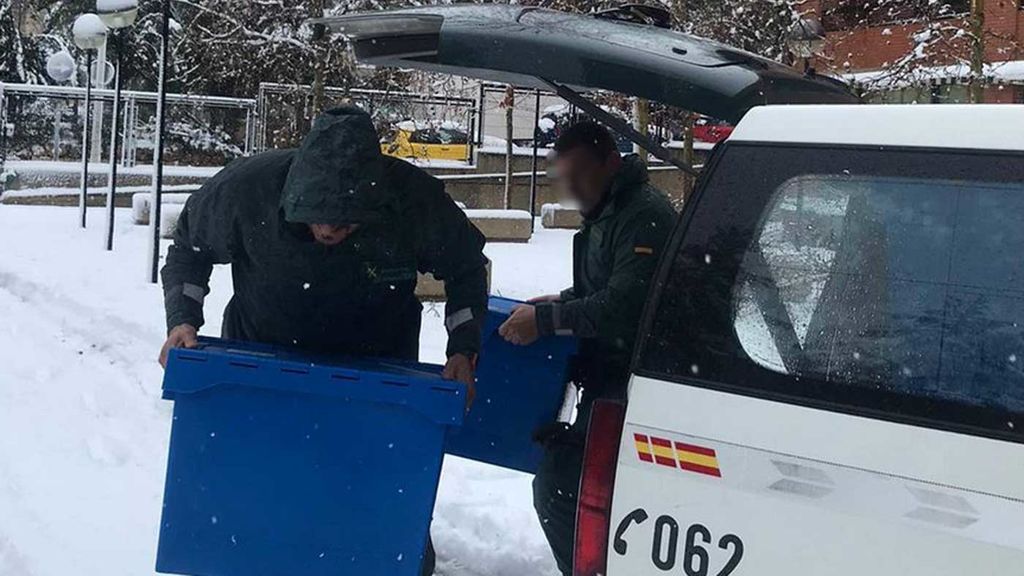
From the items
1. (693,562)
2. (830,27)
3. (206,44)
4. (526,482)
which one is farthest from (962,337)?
(830,27)

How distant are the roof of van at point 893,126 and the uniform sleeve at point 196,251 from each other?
1.87 m

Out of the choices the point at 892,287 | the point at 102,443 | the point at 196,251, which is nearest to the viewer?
the point at 892,287

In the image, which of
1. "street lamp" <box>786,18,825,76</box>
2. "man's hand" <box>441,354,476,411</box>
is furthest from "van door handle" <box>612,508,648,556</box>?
"street lamp" <box>786,18,825,76</box>

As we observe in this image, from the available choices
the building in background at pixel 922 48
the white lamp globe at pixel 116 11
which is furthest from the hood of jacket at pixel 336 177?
the white lamp globe at pixel 116 11

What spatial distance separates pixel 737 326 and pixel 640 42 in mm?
1038

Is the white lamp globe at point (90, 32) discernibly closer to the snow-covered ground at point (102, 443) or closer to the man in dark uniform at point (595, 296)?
the snow-covered ground at point (102, 443)

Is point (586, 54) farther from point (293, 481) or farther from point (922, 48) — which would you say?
point (922, 48)

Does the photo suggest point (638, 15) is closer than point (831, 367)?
No

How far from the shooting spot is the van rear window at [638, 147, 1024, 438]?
2.04 metres

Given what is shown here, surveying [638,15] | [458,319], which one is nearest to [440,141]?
[638,15]

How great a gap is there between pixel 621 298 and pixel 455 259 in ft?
1.91

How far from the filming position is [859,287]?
7.20 feet

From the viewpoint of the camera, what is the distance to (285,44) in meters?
13.3

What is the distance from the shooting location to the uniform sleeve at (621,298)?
341 cm
